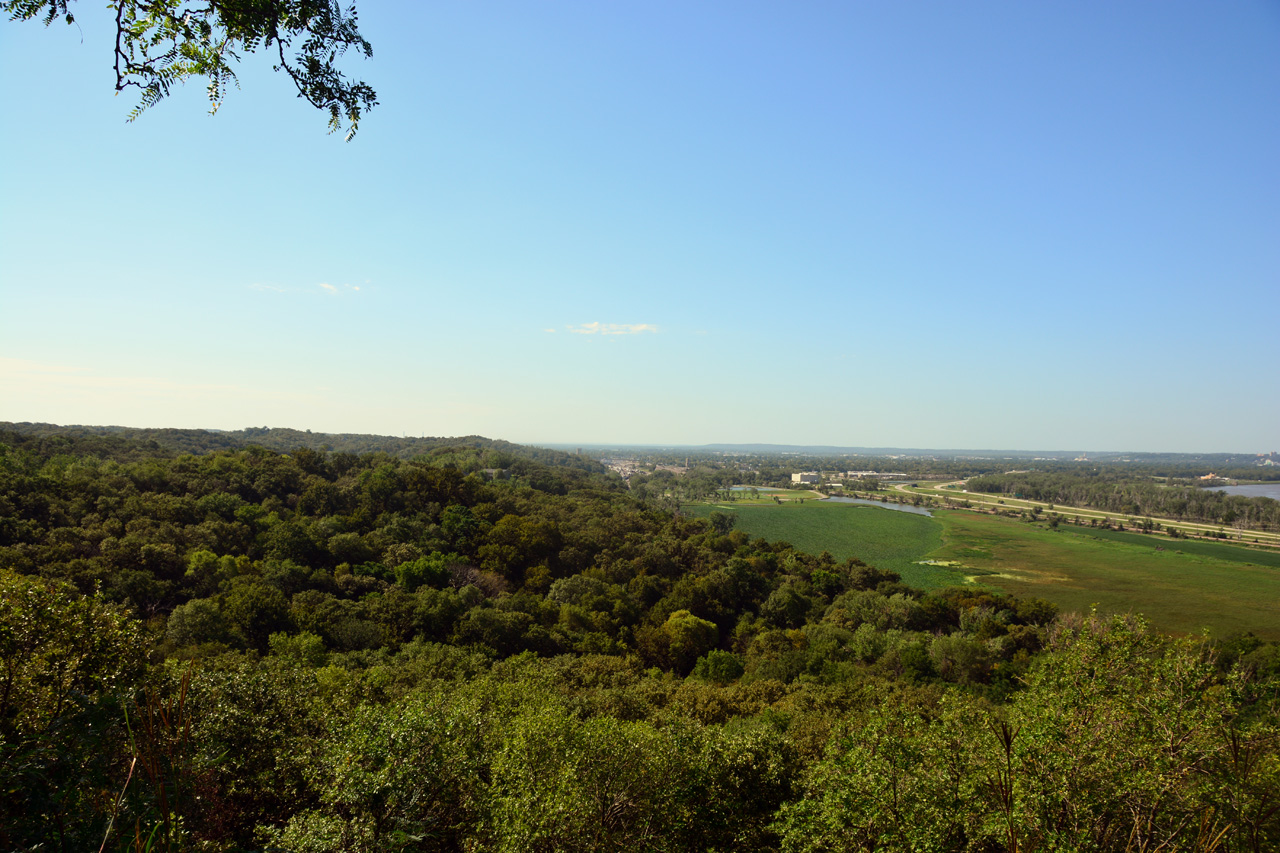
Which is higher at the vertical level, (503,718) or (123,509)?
(123,509)

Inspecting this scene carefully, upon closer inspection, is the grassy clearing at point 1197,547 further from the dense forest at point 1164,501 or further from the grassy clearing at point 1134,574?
the dense forest at point 1164,501

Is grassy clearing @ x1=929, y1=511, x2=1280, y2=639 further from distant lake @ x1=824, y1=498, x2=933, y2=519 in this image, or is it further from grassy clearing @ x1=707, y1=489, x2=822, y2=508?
grassy clearing @ x1=707, y1=489, x2=822, y2=508

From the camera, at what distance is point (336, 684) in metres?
17.2

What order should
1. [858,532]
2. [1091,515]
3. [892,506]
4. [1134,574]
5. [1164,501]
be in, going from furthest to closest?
[892,506] < [1164,501] < [1091,515] < [858,532] < [1134,574]

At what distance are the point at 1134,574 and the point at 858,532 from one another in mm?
31683

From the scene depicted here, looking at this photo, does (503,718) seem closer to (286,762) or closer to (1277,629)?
(286,762)

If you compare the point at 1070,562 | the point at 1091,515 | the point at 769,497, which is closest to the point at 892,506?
the point at 769,497

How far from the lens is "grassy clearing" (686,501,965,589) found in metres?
60.3

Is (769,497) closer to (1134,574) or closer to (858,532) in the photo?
(858,532)

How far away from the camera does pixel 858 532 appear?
82.4 m

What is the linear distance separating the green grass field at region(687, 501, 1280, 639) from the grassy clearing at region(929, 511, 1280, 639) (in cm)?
10

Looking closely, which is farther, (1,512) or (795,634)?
(795,634)

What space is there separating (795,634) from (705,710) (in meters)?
17.7

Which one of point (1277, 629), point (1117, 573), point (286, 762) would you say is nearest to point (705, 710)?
point (286, 762)
